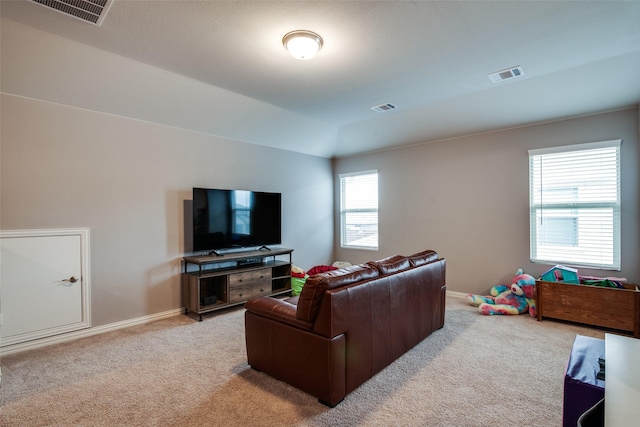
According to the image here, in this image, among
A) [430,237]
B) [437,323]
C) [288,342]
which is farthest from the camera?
[430,237]

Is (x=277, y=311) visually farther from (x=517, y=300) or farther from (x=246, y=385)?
(x=517, y=300)

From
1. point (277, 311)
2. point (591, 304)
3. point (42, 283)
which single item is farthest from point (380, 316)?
point (42, 283)

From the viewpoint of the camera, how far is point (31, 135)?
3002 millimetres

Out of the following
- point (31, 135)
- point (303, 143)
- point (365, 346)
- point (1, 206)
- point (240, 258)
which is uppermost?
point (303, 143)

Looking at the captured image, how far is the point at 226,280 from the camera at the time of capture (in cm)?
398

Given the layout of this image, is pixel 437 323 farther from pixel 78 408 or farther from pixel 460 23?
pixel 78 408

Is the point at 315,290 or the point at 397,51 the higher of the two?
the point at 397,51

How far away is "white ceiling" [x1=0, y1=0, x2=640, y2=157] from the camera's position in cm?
220

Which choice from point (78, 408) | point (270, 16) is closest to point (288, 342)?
point (78, 408)

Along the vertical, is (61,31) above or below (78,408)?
above

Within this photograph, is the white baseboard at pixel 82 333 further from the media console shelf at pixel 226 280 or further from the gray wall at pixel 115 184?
the media console shelf at pixel 226 280

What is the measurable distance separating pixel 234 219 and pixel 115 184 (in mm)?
1463

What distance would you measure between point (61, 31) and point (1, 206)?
5.51 feet

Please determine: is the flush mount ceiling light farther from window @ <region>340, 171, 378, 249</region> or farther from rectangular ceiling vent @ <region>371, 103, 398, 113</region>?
window @ <region>340, 171, 378, 249</region>
